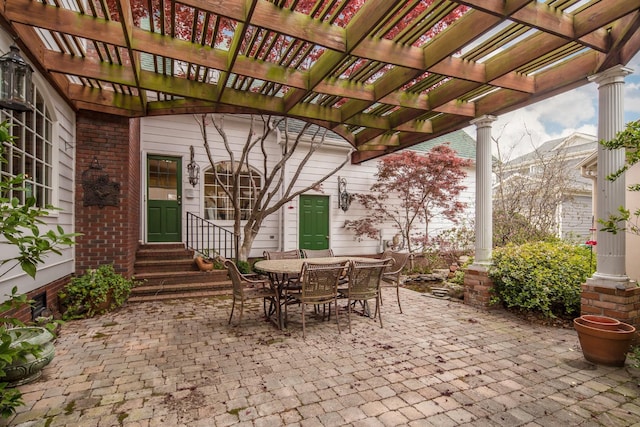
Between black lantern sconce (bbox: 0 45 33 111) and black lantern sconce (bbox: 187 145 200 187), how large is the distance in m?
4.92

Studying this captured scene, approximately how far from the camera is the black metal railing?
7465 millimetres

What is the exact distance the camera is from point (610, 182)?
12.0 feet

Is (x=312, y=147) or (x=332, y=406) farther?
(x=312, y=147)

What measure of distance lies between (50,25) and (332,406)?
4029mm

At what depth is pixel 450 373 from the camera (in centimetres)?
298

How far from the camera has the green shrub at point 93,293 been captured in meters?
4.52

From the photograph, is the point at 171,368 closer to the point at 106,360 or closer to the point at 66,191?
the point at 106,360

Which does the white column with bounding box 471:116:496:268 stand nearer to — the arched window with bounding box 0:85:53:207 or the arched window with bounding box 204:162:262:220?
the arched window with bounding box 204:162:262:220

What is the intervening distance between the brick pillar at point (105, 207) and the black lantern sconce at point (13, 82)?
116 inches

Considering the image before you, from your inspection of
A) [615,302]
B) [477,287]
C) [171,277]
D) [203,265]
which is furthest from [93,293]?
[615,302]

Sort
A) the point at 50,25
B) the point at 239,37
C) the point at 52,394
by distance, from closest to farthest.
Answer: the point at 52,394, the point at 50,25, the point at 239,37

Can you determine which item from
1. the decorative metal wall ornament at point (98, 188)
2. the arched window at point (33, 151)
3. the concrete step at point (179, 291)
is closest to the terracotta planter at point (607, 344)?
the concrete step at point (179, 291)

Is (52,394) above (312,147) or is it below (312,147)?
below

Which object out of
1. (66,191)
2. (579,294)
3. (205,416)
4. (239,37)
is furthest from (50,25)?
(579,294)
